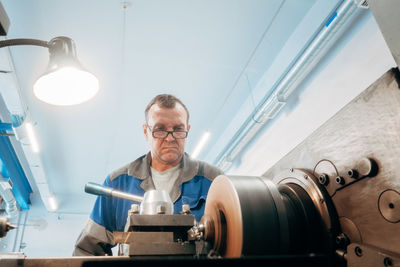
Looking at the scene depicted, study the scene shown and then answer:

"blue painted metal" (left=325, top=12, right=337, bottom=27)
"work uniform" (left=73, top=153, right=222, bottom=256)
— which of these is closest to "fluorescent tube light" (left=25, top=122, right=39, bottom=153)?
"work uniform" (left=73, top=153, right=222, bottom=256)

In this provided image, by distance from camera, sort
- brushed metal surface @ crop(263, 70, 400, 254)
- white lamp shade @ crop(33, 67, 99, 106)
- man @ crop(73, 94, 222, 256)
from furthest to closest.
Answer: white lamp shade @ crop(33, 67, 99, 106), man @ crop(73, 94, 222, 256), brushed metal surface @ crop(263, 70, 400, 254)

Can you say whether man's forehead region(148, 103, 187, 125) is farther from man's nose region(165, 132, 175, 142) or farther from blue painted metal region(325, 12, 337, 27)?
blue painted metal region(325, 12, 337, 27)

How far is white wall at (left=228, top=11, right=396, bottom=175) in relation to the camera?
5.75ft

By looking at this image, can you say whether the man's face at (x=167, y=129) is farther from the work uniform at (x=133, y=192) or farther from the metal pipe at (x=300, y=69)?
the metal pipe at (x=300, y=69)

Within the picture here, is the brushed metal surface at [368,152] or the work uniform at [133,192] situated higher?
the work uniform at [133,192]

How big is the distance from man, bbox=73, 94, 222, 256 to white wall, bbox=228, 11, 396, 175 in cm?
116

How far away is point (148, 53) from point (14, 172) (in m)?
3.55

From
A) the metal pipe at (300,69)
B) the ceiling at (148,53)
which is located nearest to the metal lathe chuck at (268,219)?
the metal pipe at (300,69)

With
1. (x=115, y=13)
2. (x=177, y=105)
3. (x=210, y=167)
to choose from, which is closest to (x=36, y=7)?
(x=115, y=13)

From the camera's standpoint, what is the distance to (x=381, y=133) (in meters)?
0.43

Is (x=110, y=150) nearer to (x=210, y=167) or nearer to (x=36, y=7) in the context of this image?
(x=36, y=7)

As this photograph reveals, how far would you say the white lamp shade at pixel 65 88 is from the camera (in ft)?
5.09

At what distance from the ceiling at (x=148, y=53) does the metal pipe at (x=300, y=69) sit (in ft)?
0.88

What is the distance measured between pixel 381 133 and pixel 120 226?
114 centimetres
